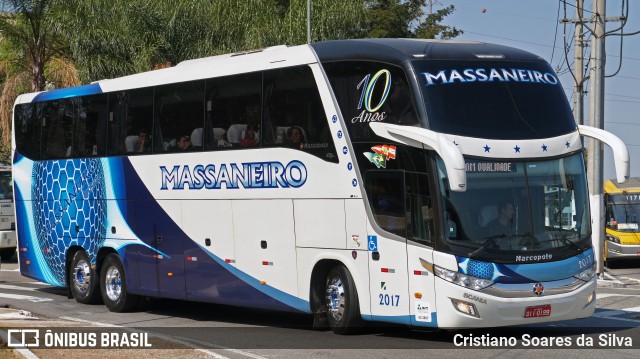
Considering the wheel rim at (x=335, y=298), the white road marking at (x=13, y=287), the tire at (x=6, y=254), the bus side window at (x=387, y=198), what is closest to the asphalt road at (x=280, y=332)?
the wheel rim at (x=335, y=298)

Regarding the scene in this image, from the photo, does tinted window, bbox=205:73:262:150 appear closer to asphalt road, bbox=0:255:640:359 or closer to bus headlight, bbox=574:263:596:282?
asphalt road, bbox=0:255:640:359

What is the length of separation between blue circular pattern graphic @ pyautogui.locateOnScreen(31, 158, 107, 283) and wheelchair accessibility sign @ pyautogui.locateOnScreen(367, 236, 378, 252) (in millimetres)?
7088

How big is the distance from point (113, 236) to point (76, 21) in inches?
669

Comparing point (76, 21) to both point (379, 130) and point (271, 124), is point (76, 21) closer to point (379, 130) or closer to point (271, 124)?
point (271, 124)

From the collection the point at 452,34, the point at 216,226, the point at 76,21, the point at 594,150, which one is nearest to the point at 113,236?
the point at 216,226

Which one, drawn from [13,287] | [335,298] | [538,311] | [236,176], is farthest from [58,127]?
[538,311]

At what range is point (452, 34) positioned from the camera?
63.4 meters

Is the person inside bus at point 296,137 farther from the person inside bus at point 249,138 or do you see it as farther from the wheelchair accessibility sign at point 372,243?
the wheelchair accessibility sign at point 372,243

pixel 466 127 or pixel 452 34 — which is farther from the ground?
pixel 452 34

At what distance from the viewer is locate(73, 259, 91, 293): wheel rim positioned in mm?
20312

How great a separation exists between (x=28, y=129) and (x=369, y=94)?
398 inches

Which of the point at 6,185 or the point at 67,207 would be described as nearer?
the point at 67,207

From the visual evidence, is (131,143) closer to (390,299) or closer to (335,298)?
(335,298)

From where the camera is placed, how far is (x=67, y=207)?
2059cm
